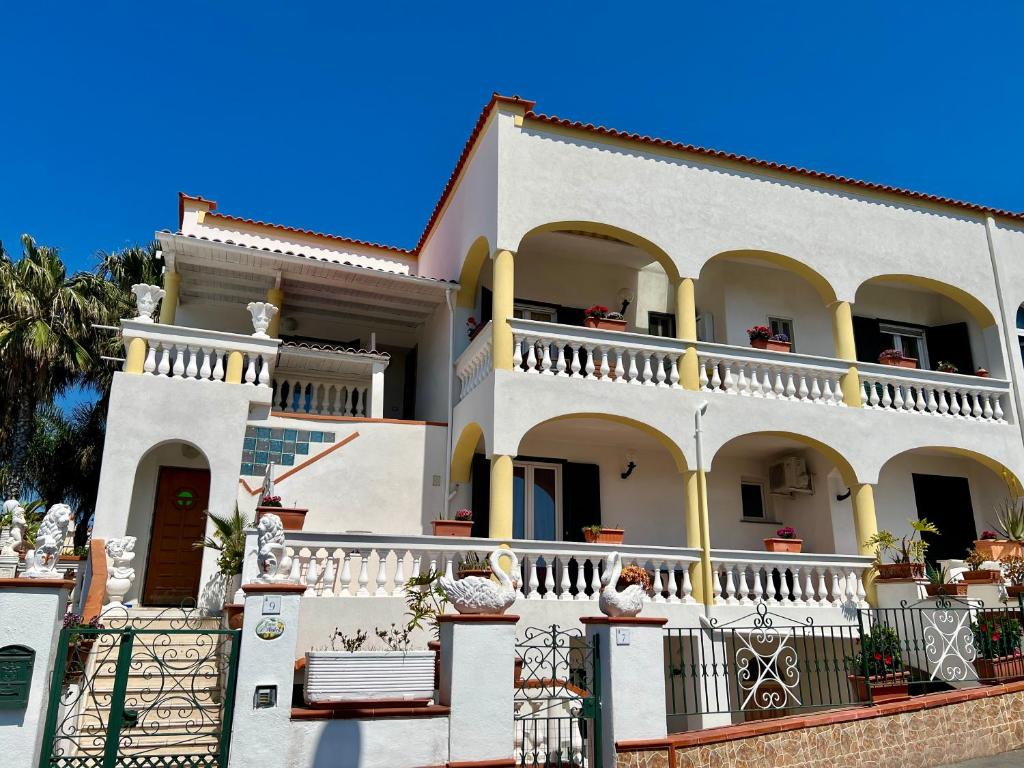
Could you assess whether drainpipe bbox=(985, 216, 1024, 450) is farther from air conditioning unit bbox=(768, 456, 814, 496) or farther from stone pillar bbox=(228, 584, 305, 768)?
stone pillar bbox=(228, 584, 305, 768)

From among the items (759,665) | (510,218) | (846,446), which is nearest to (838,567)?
(846,446)

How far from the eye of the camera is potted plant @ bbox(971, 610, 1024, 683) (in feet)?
35.0

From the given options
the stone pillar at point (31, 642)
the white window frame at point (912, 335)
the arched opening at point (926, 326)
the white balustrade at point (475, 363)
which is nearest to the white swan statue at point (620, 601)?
the stone pillar at point (31, 642)

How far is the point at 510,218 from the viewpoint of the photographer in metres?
13.8

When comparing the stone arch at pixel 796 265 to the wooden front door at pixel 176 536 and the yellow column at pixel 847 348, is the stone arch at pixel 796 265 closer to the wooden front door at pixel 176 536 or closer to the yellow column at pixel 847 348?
the yellow column at pixel 847 348

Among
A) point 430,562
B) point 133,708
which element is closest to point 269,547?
point 133,708

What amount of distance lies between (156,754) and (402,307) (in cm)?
1100

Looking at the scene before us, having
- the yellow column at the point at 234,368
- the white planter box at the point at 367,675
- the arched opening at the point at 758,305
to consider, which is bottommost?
the white planter box at the point at 367,675

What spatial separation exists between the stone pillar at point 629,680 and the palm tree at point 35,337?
16.1m

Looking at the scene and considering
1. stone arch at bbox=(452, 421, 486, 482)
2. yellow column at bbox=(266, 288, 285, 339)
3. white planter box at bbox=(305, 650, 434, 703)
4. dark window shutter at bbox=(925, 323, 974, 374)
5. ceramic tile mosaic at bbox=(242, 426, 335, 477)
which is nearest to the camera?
white planter box at bbox=(305, 650, 434, 703)

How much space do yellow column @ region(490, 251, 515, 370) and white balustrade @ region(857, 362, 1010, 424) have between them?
7.03 metres

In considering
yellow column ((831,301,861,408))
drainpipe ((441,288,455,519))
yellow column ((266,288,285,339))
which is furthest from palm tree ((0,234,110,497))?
yellow column ((831,301,861,408))

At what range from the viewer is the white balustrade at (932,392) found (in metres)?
15.4

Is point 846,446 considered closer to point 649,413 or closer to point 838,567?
point 838,567
